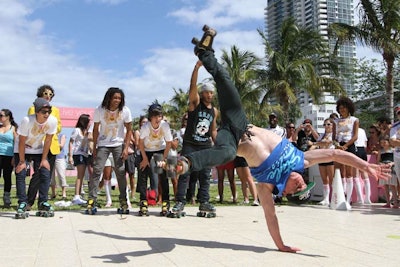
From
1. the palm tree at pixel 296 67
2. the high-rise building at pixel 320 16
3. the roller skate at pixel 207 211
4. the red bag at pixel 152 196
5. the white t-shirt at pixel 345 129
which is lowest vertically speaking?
the roller skate at pixel 207 211

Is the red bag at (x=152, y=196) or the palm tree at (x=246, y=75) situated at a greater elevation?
the palm tree at (x=246, y=75)

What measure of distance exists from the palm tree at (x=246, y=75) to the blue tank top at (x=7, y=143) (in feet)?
73.9

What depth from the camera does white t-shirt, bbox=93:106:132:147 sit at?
6898 millimetres

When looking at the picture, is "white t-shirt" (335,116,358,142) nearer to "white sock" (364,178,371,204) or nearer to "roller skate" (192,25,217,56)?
"white sock" (364,178,371,204)

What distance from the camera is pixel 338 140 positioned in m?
8.69

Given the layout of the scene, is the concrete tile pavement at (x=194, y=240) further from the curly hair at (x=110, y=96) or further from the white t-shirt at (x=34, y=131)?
the curly hair at (x=110, y=96)

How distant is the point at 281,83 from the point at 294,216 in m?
21.1

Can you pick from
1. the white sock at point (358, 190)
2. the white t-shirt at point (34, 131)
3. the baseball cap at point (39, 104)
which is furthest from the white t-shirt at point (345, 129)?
the baseball cap at point (39, 104)

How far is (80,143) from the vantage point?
373 inches

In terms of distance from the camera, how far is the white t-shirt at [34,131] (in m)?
6.57

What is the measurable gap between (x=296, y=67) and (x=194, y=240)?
2436 centimetres

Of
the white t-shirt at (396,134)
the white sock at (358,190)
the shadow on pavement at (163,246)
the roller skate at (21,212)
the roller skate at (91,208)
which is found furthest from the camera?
the white sock at (358,190)

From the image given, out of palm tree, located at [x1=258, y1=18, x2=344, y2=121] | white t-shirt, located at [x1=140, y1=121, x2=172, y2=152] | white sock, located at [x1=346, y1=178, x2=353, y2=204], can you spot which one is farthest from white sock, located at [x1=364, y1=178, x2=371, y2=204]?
palm tree, located at [x1=258, y1=18, x2=344, y2=121]

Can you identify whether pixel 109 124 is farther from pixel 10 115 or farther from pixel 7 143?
pixel 10 115
